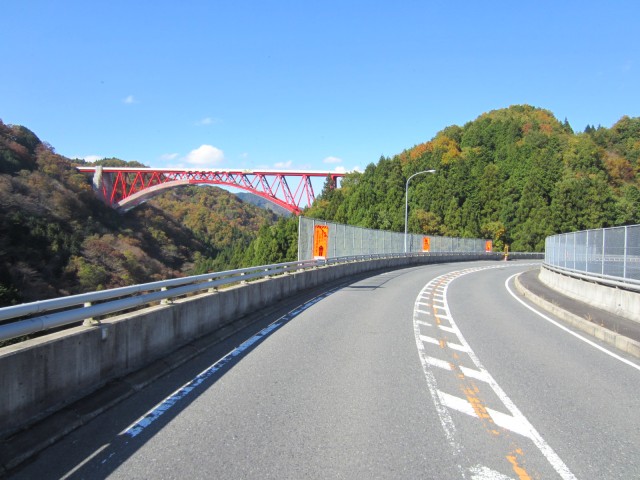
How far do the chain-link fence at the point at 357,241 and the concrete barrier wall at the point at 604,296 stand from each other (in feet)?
33.6

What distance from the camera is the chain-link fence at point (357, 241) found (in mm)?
22359

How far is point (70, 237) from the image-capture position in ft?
193

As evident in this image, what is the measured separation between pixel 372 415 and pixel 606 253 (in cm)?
→ 1226

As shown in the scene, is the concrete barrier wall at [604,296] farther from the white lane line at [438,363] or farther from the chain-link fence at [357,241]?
the chain-link fence at [357,241]

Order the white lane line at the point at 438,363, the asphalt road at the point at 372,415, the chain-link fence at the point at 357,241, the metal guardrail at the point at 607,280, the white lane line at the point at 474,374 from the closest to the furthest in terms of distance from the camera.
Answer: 1. the asphalt road at the point at 372,415
2. the white lane line at the point at 474,374
3. the white lane line at the point at 438,363
4. the metal guardrail at the point at 607,280
5. the chain-link fence at the point at 357,241

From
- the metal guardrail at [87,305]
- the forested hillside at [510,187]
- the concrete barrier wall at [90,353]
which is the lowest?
the concrete barrier wall at [90,353]

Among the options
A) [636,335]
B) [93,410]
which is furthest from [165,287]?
[636,335]

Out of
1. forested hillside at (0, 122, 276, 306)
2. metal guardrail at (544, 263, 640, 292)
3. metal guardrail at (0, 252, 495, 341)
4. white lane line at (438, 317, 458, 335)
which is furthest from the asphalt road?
forested hillside at (0, 122, 276, 306)

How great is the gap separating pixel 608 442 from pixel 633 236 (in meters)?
9.74

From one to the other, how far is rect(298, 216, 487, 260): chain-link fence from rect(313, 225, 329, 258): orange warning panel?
0.15m

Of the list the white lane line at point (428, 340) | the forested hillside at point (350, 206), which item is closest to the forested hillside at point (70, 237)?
the forested hillside at point (350, 206)

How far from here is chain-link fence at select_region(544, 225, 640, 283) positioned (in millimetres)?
12453

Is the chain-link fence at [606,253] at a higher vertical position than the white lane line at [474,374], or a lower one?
higher

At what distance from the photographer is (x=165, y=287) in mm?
7820
